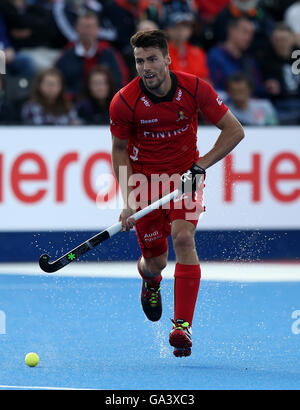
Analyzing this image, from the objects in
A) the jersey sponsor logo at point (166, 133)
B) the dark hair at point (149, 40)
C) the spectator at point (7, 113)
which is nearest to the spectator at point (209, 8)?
the spectator at point (7, 113)

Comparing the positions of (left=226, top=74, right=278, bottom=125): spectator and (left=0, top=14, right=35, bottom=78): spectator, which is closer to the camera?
(left=226, top=74, right=278, bottom=125): spectator

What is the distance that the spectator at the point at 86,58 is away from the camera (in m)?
10.2

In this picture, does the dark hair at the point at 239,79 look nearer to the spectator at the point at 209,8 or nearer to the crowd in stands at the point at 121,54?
the crowd in stands at the point at 121,54

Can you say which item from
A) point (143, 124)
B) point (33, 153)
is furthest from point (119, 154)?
point (33, 153)

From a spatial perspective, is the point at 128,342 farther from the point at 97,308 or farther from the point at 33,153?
the point at 33,153

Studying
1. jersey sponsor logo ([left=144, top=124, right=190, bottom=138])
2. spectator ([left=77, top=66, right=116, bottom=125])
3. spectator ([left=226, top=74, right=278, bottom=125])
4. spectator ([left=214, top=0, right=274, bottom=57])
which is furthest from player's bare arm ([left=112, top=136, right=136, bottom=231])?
spectator ([left=214, top=0, right=274, bottom=57])

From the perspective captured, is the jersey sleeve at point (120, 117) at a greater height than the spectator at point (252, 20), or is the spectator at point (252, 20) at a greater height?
the spectator at point (252, 20)

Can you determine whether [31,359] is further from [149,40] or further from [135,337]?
[149,40]

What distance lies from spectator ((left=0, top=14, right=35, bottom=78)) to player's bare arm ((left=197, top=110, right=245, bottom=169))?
15.1 ft

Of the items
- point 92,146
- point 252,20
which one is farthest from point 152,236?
point 252,20

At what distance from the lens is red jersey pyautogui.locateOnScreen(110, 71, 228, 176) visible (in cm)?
584

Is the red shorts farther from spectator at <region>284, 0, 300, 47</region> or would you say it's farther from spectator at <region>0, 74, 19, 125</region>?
spectator at <region>284, 0, 300, 47</region>

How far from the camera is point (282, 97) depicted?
10750 mm

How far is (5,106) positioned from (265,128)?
246cm
